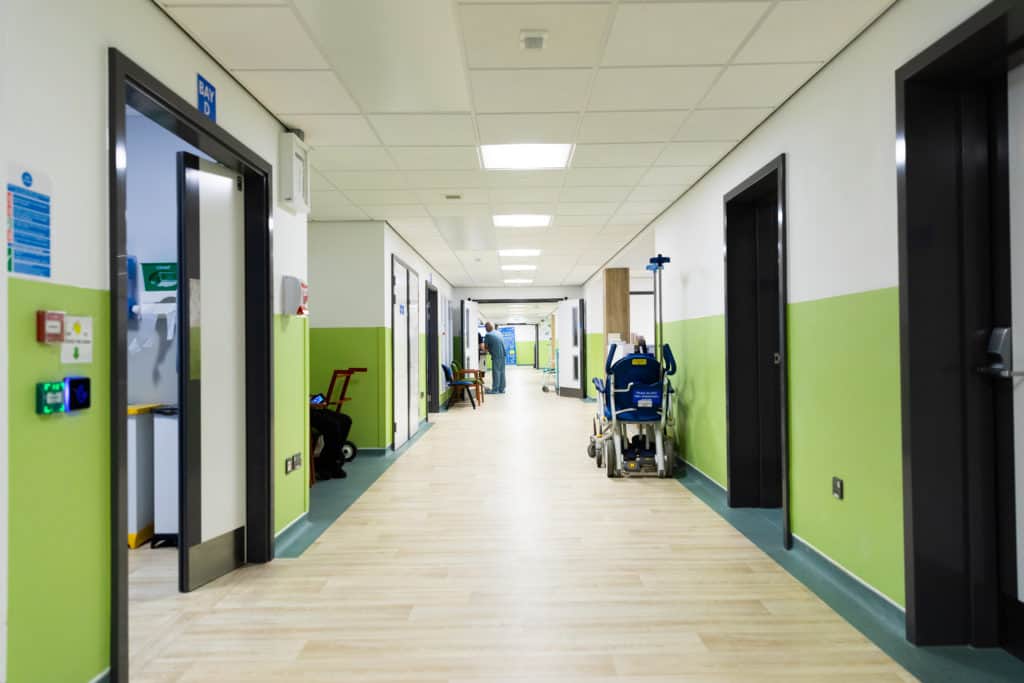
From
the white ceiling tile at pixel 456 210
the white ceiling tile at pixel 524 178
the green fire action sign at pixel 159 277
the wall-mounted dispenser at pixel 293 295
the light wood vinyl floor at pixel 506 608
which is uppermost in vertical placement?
the white ceiling tile at pixel 456 210

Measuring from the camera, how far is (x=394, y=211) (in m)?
6.23

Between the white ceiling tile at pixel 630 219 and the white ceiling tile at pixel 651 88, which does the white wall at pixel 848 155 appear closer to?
the white ceiling tile at pixel 651 88

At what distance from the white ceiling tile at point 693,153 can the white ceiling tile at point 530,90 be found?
105 centimetres

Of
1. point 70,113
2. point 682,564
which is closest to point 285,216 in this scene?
point 70,113

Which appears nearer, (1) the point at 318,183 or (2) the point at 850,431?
(2) the point at 850,431

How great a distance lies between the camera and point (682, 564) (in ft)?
10.9

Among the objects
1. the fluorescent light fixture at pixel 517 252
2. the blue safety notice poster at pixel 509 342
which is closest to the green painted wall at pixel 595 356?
the fluorescent light fixture at pixel 517 252

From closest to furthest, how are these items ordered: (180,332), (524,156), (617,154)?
(180,332)
(617,154)
(524,156)

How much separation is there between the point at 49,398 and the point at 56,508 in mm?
338

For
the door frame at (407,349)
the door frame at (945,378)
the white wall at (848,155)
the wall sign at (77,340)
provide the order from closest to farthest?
the wall sign at (77,340) < the door frame at (945,378) < the white wall at (848,155) < the door frame at (407,349)

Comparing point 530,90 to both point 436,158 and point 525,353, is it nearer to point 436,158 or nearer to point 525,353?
point 436,158

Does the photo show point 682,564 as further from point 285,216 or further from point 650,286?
point 650,286

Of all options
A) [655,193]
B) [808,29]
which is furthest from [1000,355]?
[655,193]

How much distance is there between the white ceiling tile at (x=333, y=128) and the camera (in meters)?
3.66
